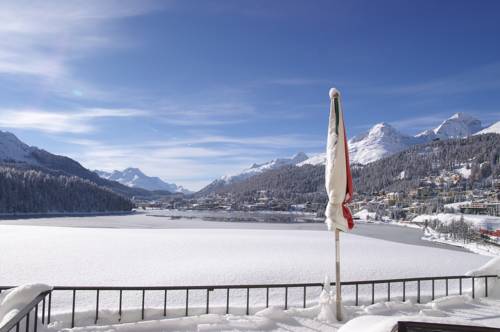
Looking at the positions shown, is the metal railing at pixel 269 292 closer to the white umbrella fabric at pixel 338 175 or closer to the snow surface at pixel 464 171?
the white umbrella fabric at pixel 338 175

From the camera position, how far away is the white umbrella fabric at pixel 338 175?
23.2ft

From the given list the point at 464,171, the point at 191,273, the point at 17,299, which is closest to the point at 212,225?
the point at 191,273

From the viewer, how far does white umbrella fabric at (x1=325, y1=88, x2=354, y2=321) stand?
278 inches

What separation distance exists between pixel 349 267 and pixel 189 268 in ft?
24.3

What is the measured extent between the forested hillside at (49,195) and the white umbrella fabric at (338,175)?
102 meters

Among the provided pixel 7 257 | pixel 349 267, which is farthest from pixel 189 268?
pixel 7 257

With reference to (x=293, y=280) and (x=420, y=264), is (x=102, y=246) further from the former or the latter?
(x=420, y=264)

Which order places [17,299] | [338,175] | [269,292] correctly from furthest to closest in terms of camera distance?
[269,292]
[338,175]
[17,299]

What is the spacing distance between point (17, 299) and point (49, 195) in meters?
114

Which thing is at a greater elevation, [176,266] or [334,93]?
[334,93]

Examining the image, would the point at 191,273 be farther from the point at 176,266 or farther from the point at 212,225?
the point at 212,225

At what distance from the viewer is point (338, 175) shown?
23.1 feet

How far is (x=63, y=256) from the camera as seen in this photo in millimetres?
19594


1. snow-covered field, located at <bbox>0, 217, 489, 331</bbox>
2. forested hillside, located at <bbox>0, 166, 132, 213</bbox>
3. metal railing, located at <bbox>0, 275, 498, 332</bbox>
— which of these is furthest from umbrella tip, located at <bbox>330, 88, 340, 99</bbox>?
forested hillside, located at <bbox>0, 166, 132, 213</bbox>
